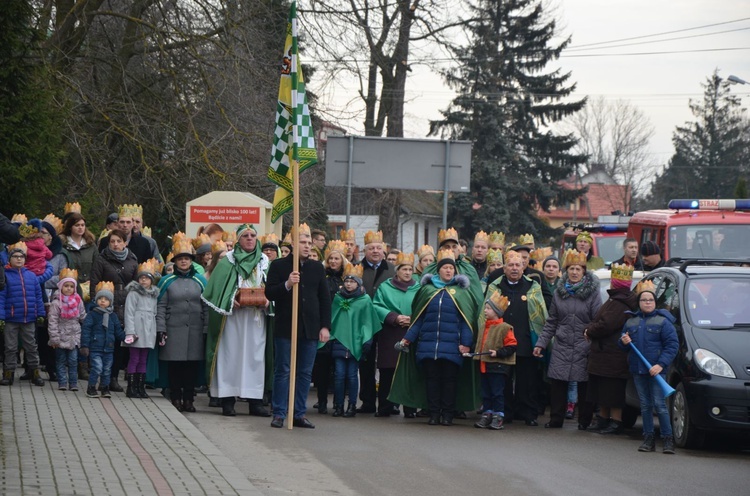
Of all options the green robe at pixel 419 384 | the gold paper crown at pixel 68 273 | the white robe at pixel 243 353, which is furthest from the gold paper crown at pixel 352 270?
the gold paper crown at pixel 68 273

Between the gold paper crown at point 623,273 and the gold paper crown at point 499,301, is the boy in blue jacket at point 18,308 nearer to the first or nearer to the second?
the gold paper crown at point 499,301

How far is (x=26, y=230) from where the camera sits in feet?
47.5

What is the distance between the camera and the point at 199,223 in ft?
65.4

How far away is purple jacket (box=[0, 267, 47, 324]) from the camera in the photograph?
14.0 meters

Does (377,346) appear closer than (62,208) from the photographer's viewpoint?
Yes

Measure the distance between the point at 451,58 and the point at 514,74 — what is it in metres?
21.3

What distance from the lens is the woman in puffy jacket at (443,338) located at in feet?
43.8

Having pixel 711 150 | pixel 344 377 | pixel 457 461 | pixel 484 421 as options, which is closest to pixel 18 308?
pixel 344 377

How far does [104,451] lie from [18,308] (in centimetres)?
503

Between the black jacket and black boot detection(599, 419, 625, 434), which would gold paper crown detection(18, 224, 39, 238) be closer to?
the black jacket

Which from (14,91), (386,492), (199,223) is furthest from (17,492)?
(199,223)

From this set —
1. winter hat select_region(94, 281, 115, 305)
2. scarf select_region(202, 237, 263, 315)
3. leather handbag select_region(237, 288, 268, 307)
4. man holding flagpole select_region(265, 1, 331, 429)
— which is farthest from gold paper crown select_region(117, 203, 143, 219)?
man holding flagpole select_region(265, 1, 331, 429)

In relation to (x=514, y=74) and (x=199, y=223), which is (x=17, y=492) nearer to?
(x=199, y=223)

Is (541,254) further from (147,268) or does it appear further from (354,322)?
(147,268)
